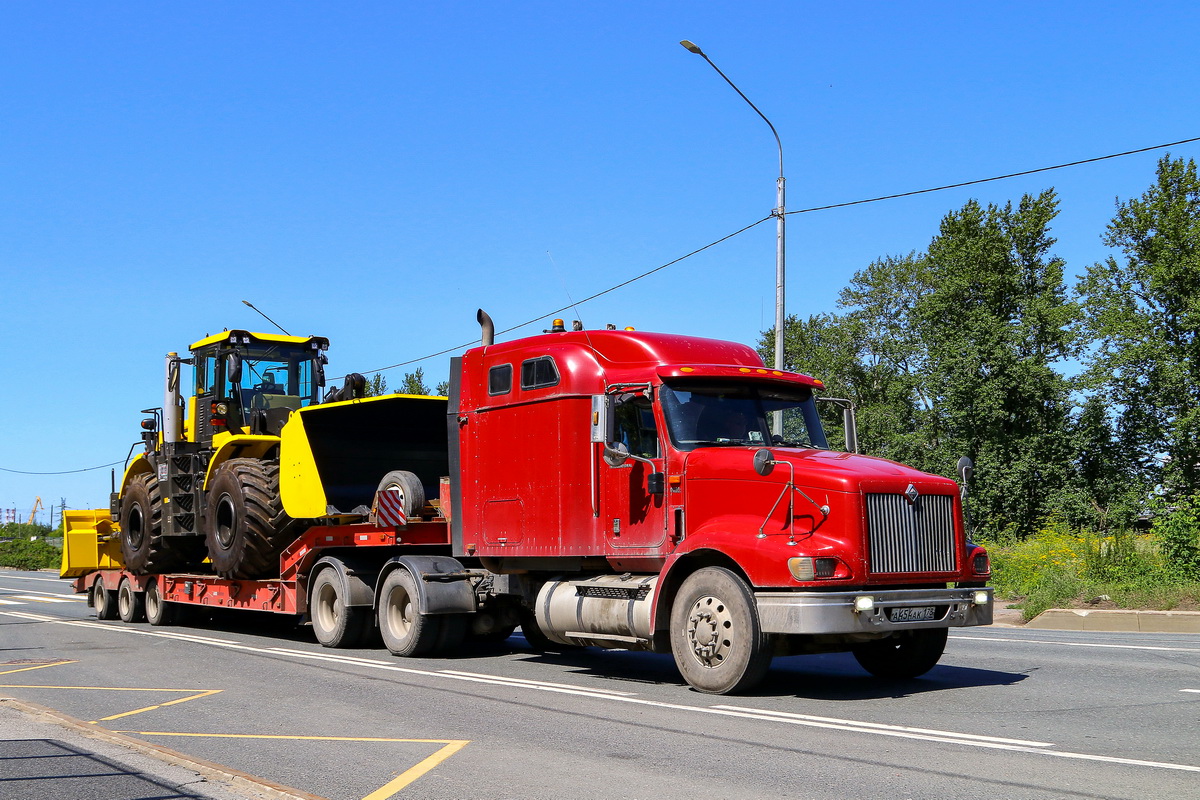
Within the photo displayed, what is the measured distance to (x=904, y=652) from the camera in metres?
10.5

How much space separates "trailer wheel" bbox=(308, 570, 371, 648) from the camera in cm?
1437

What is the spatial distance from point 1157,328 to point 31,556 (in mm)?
61125

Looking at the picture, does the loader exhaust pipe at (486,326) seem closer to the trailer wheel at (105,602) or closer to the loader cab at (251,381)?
the loader cab at (251,381)

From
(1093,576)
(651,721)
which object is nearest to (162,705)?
(651,721)

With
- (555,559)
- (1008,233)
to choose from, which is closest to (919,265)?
(1008,233)

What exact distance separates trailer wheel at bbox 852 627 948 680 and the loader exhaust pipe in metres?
5.25

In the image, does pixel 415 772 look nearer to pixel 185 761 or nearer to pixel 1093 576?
pixel 185 761

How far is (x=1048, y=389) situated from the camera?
4950 centimetres

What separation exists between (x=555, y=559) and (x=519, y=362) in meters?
2.08

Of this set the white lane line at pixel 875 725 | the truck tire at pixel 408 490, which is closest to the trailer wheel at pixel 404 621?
the truck tire at pixel 408 490

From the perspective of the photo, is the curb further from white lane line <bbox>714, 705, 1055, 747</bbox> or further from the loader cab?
the loader cab

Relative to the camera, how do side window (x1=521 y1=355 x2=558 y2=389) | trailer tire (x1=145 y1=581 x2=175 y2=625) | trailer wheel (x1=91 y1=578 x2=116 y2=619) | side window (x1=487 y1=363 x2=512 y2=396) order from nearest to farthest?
side window (x1=521 y1=355 x2=558 y2=389), side window (x1=487 y1=363 x2=512 y2=396), trailer tire (x1=145 y1=581 x2=175 y2=625), trailer wheel (x1=91 y1=578 x2=116 y2=619)

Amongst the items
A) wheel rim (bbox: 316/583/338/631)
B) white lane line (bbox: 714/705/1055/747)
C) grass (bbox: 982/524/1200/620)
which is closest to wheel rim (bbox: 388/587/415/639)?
wheel rim (bbox: 316/583/338/631)

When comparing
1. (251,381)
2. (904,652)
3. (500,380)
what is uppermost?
(251,381)
